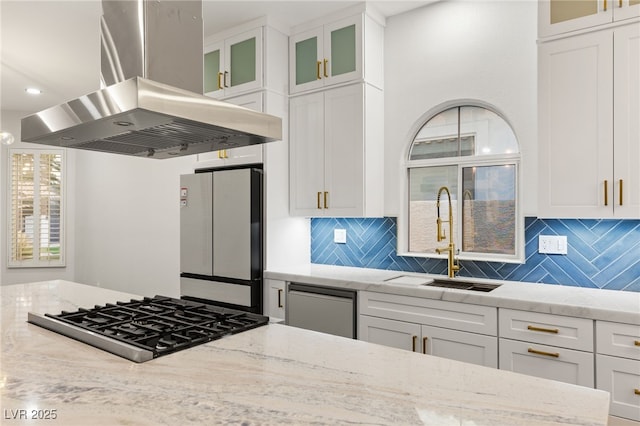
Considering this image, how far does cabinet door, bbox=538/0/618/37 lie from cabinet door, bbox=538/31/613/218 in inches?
2.5

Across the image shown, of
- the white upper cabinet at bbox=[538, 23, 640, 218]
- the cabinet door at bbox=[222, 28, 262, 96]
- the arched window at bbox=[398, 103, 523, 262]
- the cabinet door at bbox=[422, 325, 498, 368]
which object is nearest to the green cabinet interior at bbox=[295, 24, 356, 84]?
the cabinet door at bbox=[222, 28, 262, 96]

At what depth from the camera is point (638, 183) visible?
2168 mm

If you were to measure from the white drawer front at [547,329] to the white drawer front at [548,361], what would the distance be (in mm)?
32

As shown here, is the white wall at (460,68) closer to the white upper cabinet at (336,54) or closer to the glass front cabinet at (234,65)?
the white upper cabinet at (336,54)

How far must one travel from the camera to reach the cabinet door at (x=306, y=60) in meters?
3.30

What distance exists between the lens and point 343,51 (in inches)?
126

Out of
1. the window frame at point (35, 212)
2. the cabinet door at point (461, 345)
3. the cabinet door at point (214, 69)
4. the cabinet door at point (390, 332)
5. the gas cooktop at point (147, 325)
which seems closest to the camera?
the gas cooktop at point (147, 325)

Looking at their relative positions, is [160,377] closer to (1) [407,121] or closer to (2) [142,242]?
(1) [407,121]

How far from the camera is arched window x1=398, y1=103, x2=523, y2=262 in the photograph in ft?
9.40

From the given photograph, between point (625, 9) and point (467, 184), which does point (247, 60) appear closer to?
point (467, 184)

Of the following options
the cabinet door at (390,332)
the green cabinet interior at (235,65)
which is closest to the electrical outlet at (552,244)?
the cabinet door at (390,332)

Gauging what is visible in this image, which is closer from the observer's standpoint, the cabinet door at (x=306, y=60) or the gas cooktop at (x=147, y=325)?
the gas cooktop at (x=147, y=325)

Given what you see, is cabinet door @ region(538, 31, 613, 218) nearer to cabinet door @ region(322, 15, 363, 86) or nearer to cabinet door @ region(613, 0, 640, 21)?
cabinet door @ region(613, 0, 640, 21)

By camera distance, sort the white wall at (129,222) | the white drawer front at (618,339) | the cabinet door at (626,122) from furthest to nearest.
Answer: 1. the white wall at (129,222)
2. the cabinet door at (626,122)
3. the white drawer front at (618,339)
